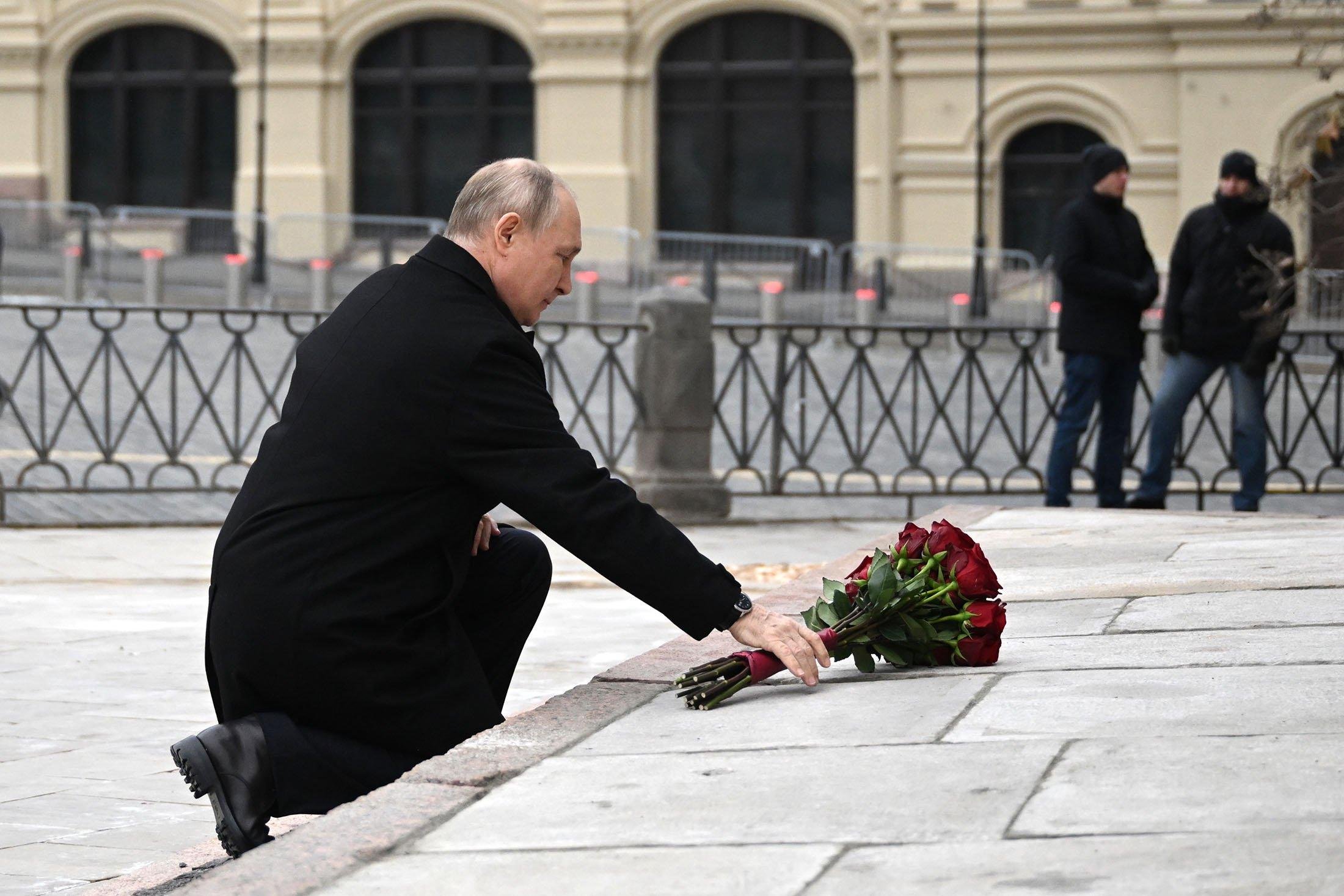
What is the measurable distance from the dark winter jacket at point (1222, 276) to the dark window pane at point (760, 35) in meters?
22.9

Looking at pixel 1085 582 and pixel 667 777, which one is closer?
pixel 667 777

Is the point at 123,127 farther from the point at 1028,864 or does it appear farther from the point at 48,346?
the point at 1028,864

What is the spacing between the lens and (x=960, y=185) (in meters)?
30.8

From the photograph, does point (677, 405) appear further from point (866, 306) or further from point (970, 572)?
point (866, 306)

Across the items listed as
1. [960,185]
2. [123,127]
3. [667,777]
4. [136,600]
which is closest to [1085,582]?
[667,777]

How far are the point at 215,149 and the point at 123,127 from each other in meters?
1.67

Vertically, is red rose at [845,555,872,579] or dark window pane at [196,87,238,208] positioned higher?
dark window pane at [196,87,238,208]

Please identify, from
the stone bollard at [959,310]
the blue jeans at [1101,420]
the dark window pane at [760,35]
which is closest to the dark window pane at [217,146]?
the dark window pane at [760,35]

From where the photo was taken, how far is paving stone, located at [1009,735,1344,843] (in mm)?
2977

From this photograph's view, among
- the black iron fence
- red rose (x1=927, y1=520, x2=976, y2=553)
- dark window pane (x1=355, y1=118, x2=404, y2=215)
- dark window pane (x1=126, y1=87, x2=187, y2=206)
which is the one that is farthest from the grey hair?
dark window pane (x1=126, y1=87, x2=187, y2=206)

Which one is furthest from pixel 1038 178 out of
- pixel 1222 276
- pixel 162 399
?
pixel 1222 276

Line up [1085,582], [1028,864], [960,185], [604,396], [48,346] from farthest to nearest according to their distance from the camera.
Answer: [960,185] < [604,396] < [48,346] < [1085,582] < [1028,864]

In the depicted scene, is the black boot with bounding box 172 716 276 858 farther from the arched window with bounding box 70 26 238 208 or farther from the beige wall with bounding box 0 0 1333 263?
the arched window with bounding box 70 26 238 208

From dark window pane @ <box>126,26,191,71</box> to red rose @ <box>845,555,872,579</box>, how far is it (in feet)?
106
